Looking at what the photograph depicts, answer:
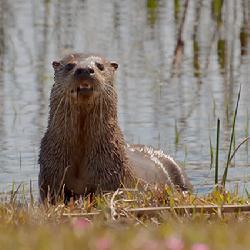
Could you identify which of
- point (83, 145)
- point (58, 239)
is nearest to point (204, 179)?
point (83, 145)

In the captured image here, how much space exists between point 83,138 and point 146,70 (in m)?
6.44

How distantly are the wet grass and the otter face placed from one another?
113 centimetres

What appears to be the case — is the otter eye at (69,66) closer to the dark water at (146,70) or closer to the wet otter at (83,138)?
the wet otter at (83,138)

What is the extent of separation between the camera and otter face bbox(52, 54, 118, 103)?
7215 mm

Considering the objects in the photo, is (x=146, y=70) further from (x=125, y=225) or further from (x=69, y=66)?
(x=125, y=225)

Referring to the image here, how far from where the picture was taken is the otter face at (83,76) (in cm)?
721

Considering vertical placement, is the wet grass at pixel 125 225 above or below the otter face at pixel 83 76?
below

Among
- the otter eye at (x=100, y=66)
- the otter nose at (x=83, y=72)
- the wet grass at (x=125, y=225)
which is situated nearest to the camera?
the wet grass at (x=125, y=225)

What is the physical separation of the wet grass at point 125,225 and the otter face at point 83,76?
1129 mm

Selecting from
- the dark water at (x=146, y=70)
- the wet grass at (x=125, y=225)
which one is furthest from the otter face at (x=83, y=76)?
the dark water at (x=146, y=70)

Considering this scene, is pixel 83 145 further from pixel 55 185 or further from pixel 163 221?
pixel 163 221

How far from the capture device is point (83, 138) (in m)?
7.65

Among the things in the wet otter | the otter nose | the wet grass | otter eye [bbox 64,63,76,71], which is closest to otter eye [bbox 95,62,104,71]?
the wet otter

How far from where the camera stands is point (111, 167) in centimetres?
754
